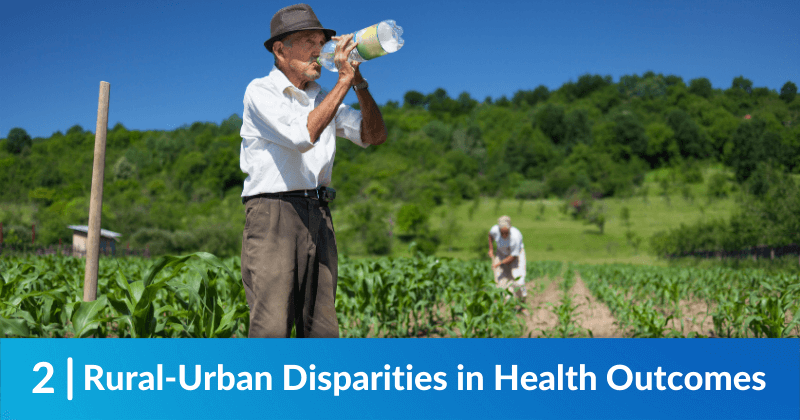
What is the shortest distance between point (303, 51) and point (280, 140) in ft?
1.34

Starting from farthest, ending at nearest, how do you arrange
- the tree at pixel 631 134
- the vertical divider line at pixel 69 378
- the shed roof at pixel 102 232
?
the tree at pixel 631 134
the shed roof at pixel 102 232
the vertical divider line at pixel 69 378

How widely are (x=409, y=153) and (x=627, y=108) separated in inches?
1523

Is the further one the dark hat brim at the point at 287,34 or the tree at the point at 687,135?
the tree at the point at 687,135

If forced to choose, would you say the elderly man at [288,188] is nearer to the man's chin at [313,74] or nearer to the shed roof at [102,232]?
the man's chin at [313,74]

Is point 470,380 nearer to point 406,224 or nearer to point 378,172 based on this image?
point 406,224

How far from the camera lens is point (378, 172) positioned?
65.6m

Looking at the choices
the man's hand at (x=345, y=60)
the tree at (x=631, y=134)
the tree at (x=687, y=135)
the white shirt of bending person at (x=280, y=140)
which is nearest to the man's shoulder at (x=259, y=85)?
the white shirt of bending person at (x=280, y=140)

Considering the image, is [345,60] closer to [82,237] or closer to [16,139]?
[82,237]

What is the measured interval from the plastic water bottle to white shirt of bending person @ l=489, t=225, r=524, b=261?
233 inches

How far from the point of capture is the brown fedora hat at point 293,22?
1.79 meters

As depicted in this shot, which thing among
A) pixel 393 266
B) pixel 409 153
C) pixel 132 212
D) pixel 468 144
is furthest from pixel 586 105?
pixel 393 266

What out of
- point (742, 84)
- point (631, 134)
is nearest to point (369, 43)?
point (742, 84)

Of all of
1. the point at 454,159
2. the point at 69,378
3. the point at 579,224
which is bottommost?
the point at 69,378

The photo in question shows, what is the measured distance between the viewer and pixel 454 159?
241 ft
